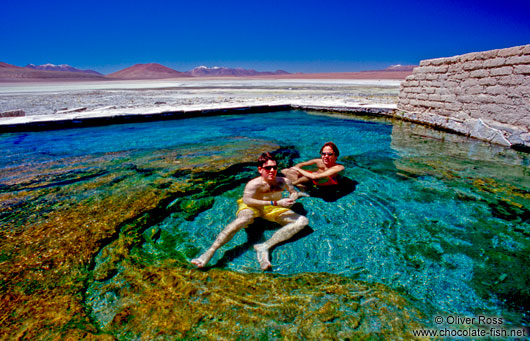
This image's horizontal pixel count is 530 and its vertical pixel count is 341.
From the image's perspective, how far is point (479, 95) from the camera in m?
6.58

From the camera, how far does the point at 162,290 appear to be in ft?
7.02

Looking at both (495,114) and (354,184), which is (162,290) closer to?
(354,184)

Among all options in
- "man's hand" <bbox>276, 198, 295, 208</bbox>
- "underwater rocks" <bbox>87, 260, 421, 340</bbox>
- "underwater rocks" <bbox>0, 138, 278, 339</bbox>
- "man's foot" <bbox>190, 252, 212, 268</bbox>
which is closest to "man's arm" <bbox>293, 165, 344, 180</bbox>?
"man's hand" <bbox>276, 198, 295, 208</bbox>

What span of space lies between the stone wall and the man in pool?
5.80m

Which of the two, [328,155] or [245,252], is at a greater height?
[328,155]

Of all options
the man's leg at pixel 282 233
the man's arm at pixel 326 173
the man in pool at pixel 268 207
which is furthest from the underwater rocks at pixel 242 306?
the man's arm at pixel 326 173

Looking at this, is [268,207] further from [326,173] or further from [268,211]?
[326,173]

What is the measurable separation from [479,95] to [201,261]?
25.0ft

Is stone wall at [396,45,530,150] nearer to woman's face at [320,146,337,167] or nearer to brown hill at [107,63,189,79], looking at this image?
woman's face at [320,146,337,167]

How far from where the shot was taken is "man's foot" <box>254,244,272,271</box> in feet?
8.02

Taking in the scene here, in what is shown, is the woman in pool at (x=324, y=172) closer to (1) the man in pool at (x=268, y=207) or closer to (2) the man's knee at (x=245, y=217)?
(1) the man in pool at (x=268, y=207)

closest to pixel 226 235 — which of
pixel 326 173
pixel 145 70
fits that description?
pixel 326 173

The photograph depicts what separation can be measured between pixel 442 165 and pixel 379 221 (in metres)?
2.82

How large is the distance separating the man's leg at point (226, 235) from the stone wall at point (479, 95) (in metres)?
6.29
